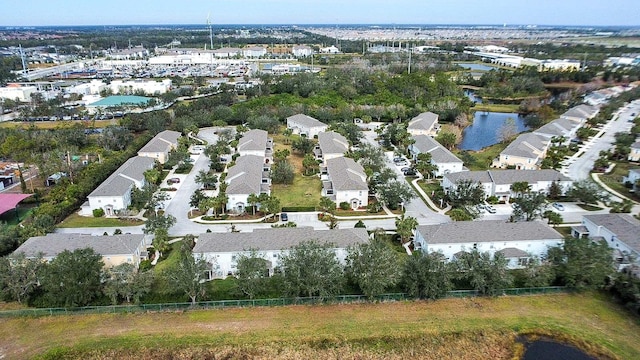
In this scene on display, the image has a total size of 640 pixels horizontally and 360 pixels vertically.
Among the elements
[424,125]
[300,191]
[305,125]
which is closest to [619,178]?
[424,125]

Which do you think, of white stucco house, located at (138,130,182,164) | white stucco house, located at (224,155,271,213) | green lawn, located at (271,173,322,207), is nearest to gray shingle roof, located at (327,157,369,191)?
green lawn, located at (271,173,322,207)

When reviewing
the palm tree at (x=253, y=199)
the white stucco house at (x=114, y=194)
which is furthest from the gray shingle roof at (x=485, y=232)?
the white stucco house at (x=114, y=194)

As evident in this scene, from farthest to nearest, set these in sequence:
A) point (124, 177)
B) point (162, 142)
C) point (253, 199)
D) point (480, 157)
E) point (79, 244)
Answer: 1. point (162, 142)
2. point (480, 157)
3. point (124, 177)
4. point (253, 199)
5. point (79, 244)

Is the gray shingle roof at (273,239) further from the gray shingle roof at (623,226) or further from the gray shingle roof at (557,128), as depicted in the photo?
the gray shingle roof at (557,128)

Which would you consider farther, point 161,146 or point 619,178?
point 161,146

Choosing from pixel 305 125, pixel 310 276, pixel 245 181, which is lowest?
pixel 310 276

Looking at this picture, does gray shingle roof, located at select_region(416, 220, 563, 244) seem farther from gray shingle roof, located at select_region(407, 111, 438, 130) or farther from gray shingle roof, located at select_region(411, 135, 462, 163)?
gray shingle roof, located at select_region(407, 111, 438, 130)

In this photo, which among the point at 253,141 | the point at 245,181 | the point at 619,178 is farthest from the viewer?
the point at 253,141

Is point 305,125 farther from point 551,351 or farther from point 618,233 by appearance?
point 551,351
